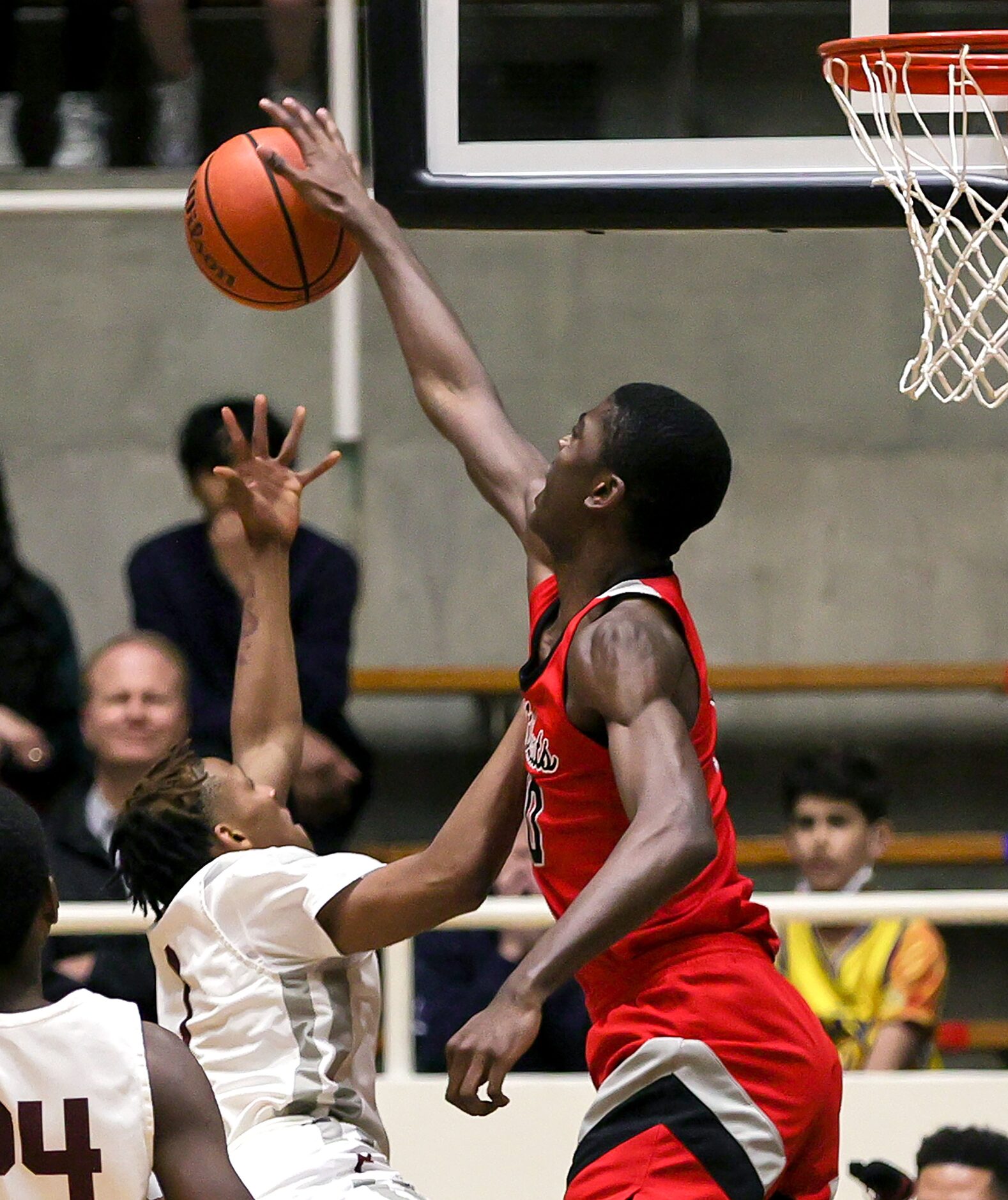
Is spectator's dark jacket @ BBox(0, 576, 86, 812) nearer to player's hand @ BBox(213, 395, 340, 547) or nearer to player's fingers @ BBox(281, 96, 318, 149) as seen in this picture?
player's hand @ BBox(213, 395, 340, 547)

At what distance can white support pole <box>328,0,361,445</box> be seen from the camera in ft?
18.6

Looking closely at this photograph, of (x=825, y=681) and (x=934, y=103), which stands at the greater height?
(x=934, y=103)

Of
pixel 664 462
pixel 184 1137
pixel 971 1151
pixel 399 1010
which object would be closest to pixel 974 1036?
pixel 971 1151

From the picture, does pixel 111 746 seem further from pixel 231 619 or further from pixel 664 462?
pixel 664 462

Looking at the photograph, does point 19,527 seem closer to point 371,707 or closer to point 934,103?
point 371,707

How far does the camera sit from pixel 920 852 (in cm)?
606

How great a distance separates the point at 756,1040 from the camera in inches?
100

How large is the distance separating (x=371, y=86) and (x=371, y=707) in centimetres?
325

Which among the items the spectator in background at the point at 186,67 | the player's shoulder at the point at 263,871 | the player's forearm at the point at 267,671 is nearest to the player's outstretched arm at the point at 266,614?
the player's forearm at the point at 267,671

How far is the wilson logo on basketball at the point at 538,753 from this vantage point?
8.53ft

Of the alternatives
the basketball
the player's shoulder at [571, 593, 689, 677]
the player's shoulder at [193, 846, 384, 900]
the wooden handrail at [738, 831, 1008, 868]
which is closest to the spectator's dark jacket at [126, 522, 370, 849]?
the basketball

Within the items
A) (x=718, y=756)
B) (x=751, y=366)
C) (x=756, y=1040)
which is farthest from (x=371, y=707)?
(x=756, y=1040)

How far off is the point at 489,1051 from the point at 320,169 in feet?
5.68

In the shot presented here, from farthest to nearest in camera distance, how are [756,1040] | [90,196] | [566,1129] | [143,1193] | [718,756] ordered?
[718,756] < [90,196] < [566,1129] < [756,1040] < [143,1193]
